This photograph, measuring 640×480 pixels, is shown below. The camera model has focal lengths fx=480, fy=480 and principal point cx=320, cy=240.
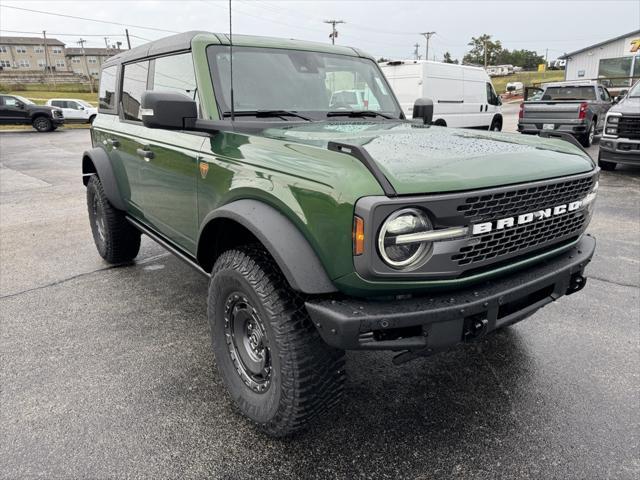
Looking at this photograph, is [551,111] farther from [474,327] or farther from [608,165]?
[474,327]

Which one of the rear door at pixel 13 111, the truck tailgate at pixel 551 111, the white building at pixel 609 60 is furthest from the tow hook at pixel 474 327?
the white building at pixel 609 60

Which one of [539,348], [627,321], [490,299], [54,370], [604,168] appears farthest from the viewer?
[604,168]

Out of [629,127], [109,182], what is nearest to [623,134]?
[629,127]

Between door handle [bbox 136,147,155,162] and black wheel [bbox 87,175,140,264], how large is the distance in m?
1.03

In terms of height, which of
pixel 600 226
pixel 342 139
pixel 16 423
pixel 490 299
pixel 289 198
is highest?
pixel 342 139

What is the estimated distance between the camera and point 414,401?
8.73ft

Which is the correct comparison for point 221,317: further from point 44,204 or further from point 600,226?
point 44,204

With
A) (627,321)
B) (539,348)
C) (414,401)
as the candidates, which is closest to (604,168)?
(627,321)

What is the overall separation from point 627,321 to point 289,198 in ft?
9.76

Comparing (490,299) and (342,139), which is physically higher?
(342,139)

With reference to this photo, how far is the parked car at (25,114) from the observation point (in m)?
22.8

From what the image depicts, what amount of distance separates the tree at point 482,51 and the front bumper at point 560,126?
84511mm

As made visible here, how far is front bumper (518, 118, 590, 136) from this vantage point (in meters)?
12.7

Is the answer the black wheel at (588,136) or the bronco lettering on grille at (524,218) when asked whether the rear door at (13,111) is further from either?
the bronco lettering on grille at (524,218)
